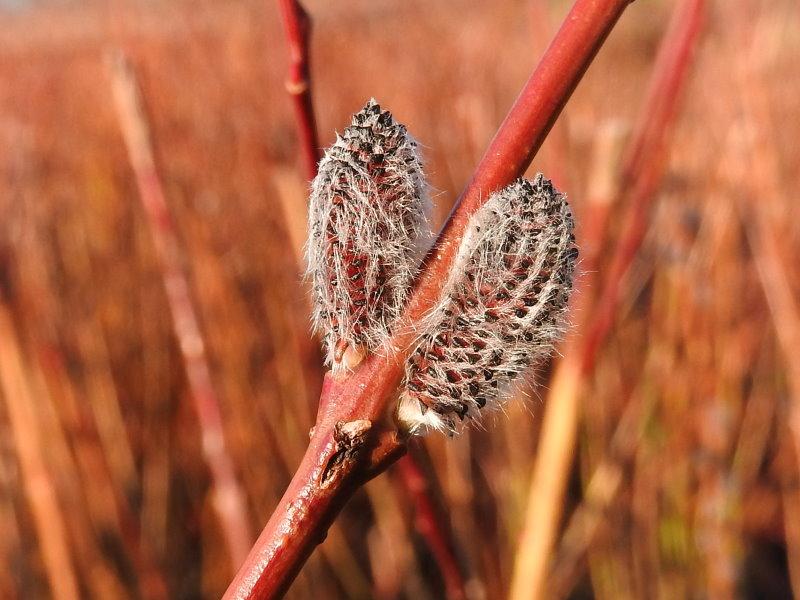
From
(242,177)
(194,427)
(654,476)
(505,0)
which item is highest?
(505,0)

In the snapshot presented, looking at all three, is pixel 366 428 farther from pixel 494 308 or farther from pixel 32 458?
pixel 32 458

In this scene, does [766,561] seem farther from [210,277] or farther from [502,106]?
[502,106]

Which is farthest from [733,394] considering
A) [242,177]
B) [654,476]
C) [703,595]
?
[242,177]

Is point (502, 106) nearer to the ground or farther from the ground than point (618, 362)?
farther from the ground

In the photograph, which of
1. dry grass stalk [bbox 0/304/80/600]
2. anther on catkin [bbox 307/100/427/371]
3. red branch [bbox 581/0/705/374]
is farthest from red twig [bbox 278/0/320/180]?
dry grass stalk [bbox 0/304/80/600]

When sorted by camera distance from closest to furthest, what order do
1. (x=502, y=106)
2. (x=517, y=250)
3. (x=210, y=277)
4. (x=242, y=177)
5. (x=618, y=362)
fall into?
(x=517, y=250), (x=210, y=277), (x=618, y=362), (x=242, y=177), (x=502, y=106)

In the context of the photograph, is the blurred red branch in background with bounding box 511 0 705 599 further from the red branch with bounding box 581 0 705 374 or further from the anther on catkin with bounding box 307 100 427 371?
the anther on catkin with bounding box 307 100 427 371

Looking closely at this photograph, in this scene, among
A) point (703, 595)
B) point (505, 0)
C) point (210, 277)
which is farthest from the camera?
point (505, 0)
